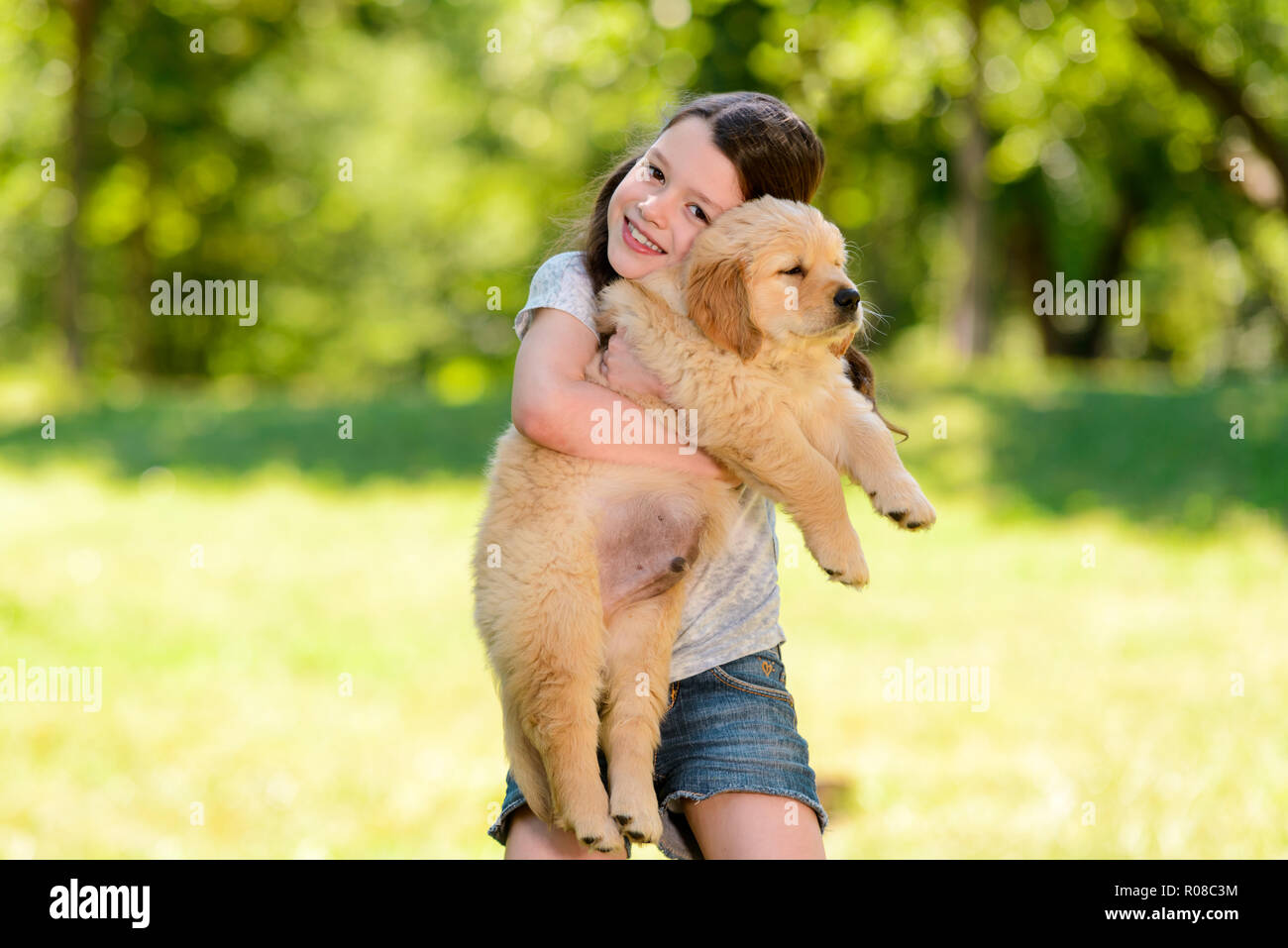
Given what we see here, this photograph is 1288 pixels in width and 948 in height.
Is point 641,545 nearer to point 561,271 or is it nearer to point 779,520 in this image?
point 561,271

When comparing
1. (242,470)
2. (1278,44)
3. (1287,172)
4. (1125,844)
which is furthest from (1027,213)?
(1125,844)

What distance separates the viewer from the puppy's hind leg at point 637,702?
2.31 metres

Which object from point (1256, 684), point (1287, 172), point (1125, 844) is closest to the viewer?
point (1125, 844)

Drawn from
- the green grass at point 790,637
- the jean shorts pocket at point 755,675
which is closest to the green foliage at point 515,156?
the green grass at point 790,637

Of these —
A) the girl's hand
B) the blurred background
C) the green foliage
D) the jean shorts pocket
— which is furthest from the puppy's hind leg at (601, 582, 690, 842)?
the green foliage

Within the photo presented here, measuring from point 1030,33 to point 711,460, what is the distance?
11.0 metres

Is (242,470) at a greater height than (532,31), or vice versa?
(532,31)

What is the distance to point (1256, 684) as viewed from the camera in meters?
6.11

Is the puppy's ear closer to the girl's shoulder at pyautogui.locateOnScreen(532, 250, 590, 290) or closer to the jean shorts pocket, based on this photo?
the girl's shoulder at pyautogui.locateOnScreen(532, 250, 590, 290)

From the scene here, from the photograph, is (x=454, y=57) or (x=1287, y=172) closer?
(x=1287, y=172)

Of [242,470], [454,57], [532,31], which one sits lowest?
[242,470]

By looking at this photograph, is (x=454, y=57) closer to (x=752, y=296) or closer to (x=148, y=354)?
(x=148, y=354)

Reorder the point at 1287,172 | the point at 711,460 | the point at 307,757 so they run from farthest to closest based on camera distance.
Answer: the point at 1287,172 < the point at 307,757 < the point at 711,460

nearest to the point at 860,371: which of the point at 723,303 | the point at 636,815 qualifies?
the point at 723,303
